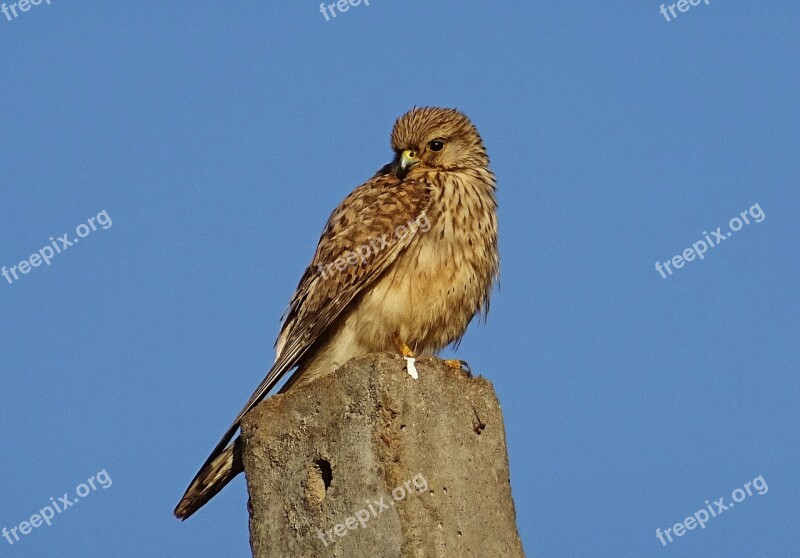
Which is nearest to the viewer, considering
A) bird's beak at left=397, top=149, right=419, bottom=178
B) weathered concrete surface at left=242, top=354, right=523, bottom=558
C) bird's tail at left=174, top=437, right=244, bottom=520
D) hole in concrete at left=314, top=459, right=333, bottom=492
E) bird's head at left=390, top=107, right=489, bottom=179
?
weathered concrete surface at left=242, top=354, right=523, bottom=558

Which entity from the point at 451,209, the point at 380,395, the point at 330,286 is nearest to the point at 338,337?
the point at 330,286

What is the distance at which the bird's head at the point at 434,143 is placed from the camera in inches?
252

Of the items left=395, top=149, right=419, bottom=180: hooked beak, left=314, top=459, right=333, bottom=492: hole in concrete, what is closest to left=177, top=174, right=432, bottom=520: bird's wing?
left=395, top=149, right=419, bottom=180: hooked beak

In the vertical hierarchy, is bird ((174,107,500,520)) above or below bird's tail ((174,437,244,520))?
above

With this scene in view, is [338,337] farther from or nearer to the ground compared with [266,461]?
farther from the ground

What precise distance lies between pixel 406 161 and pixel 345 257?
2.72 feet

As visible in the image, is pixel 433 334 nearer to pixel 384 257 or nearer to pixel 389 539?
pixel 384 257

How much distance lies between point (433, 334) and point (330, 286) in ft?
1.84

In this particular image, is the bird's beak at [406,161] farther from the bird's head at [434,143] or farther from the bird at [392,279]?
the bird at [392,279]

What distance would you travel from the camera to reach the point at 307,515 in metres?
4.63

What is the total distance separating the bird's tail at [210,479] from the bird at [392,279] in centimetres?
39

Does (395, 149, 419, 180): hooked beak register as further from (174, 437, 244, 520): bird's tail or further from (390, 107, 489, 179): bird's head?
(174, 437, 244, 520): bird's tail

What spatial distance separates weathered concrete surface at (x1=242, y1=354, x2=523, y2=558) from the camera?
14.5 feet

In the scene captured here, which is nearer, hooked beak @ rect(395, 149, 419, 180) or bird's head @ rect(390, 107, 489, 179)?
hooked beak @ rect(395, 149, 419, 180)
